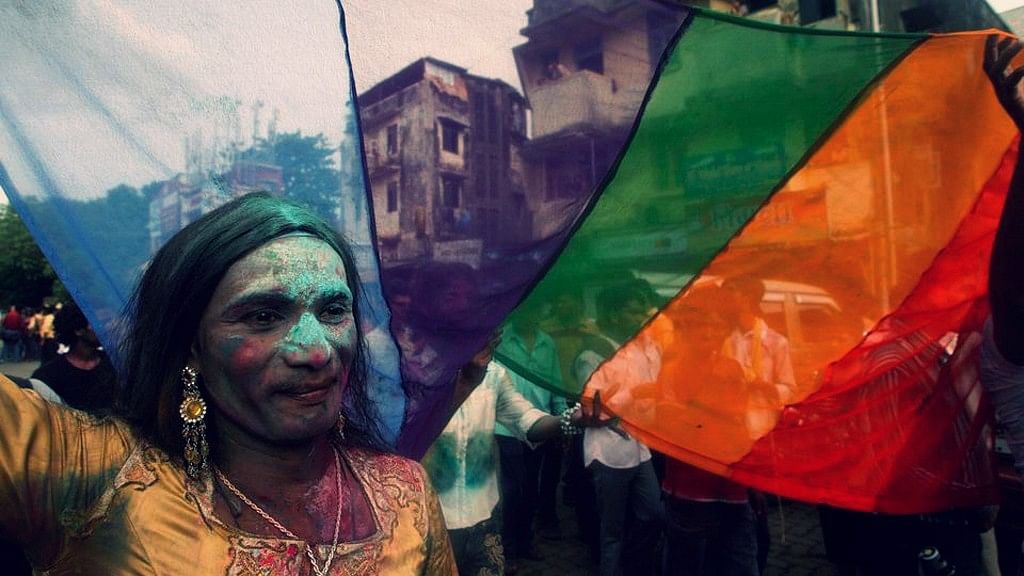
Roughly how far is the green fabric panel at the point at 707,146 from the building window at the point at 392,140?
0.76m

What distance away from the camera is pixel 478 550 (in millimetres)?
3299

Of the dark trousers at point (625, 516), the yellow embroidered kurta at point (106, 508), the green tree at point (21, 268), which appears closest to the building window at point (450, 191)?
the yellow embroidered kurta at point (106, 508)

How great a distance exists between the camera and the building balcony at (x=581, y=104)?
2.35 m

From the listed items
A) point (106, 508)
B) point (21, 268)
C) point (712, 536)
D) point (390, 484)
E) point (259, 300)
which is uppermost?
point (21, 268)

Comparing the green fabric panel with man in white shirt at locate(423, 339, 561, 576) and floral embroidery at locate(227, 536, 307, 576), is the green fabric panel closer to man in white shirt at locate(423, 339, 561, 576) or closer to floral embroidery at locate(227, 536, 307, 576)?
man in white shirt at locate(423, 339, 561, 576)

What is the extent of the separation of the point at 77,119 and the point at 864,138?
2.63 meters

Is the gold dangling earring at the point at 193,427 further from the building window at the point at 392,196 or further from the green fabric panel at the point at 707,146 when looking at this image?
A: the green fabric panel at the point at 707,146

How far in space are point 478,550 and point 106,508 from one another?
2.26m

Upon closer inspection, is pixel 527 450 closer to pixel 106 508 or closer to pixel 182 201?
pixel 182 201

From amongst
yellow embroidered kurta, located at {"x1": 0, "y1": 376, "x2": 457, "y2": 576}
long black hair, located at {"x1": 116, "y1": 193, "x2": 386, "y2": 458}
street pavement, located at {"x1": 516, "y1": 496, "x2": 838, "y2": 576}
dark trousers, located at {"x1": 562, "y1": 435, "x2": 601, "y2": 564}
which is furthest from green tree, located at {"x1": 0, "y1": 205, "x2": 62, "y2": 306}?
yellow embroidered kurta, located at {"x1": 0, "y1": 376, "x2": 457, "y2": 576}

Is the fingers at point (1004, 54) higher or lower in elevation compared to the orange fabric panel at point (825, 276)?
higher

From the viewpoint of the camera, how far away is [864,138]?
2576mm

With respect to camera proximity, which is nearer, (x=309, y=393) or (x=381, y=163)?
(x=309, y=393)

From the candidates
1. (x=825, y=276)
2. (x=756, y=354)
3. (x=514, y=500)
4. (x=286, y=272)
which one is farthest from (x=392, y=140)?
(x=514, y=500)
